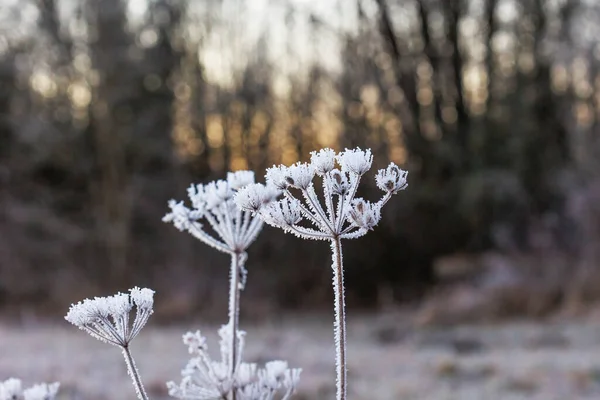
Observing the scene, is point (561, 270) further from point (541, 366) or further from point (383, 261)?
point (541, 366)

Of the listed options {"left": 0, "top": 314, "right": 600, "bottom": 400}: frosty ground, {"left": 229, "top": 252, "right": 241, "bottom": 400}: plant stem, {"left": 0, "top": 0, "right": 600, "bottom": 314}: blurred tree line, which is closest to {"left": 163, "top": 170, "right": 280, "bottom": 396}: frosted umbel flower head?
{"left": 229, "top": 252, "right": 241, "bottom": 400}: plant stem

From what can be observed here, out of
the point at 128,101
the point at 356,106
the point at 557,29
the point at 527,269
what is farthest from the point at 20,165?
the point at 557,29

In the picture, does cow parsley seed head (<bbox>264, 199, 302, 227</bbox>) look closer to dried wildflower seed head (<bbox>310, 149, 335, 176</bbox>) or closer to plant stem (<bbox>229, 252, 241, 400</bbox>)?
dried wildflower seed head (<bbox>310, 149, 335, 176</bbox>)

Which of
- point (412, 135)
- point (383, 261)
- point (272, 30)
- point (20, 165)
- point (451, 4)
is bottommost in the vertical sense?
point (383, 261)

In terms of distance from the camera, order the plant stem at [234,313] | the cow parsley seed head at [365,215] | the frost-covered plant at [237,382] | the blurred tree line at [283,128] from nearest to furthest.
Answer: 1. the cow parsley seed head at [365,215]
2. the frost-covered plant at [237,382]
3. the plant stem at [234,313]
4. the blurred tree line at [283,128]

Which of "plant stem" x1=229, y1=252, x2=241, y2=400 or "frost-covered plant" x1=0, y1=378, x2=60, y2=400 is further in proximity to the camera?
"plant stem" x1=229, y1=252, x2=241, y2=400

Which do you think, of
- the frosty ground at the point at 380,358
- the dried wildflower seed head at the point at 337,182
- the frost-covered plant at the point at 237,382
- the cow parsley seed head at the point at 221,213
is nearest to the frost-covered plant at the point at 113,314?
the frost-covered plant at the point at 237,382

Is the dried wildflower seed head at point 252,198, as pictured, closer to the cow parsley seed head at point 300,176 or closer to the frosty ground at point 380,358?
the cow parsley seed head at point 300,176
